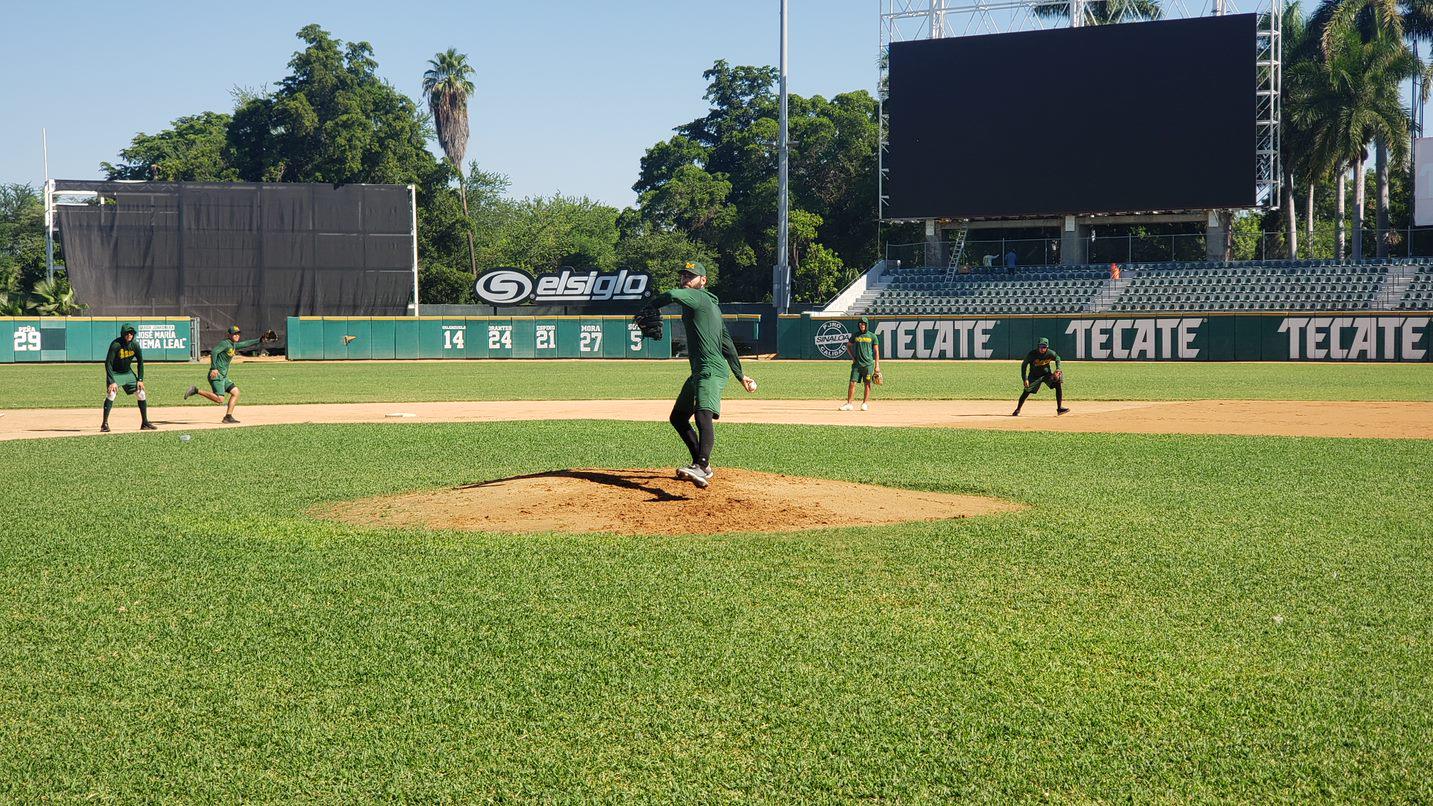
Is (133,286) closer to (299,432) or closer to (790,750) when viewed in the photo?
(299,432)

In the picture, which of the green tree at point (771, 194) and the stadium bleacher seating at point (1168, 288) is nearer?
the stadium bleacher seating at point (1168, 288)

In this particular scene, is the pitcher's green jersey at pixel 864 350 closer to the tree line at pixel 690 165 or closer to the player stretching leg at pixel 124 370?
the player stretching leg at pixel 124 370

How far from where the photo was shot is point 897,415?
805 inches

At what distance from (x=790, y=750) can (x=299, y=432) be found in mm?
13878

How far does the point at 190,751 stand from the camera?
168 inches

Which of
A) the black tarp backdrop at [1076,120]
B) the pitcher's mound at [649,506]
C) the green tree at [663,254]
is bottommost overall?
the pitcher's mound at [649,506]

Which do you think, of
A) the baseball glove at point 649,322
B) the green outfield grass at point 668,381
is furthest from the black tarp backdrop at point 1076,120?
the baseball glove at point 649,322

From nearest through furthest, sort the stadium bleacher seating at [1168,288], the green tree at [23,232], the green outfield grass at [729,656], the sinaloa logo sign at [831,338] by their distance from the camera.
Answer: the green outfield grass at [729,656] → the stadium bleacher seating at [1168,288] → the sinaloa logo sign at [831,338] → the green tree at [23,232]

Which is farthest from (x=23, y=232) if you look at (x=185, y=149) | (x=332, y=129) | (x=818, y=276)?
(x=818, y=276)

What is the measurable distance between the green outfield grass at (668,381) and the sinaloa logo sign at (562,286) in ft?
28.6

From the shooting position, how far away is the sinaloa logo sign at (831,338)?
155 feet

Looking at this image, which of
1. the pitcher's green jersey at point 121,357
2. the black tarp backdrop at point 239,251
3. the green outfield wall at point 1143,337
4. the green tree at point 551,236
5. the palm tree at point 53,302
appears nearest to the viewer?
the pitcher's green jersey at point 121,357

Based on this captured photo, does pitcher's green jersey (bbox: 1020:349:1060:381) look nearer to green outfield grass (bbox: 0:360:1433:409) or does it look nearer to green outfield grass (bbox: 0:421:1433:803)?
green outfield grass (bbox: 0:360:1433:409)

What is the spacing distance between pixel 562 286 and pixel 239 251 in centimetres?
1397
